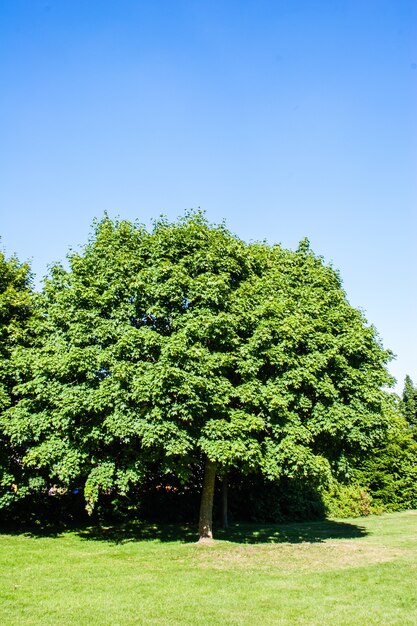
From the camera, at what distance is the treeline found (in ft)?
51.9

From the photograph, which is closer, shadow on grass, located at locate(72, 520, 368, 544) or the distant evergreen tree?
shadow on grass, located at locate(72, 520, 368, 544)

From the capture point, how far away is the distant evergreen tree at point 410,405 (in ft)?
233

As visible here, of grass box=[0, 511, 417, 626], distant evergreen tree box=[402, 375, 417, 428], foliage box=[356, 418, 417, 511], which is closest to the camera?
grass box=[0, 511, 417, 626]

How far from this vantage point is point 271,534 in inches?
814

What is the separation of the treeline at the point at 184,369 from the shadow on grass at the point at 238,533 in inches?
80.9

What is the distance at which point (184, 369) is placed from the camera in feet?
52.3

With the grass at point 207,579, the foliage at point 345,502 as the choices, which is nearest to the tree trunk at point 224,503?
the grass at point 207,579

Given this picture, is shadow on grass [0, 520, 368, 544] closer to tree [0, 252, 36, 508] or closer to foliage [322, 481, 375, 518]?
tree [0, 252, 36, 508]

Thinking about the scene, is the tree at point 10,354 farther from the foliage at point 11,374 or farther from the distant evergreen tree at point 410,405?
the distant evergreen tree at point 410,405

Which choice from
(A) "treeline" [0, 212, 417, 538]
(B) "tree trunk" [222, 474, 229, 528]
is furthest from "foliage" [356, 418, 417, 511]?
(A) "treeline" [0, 212, 417, 538]

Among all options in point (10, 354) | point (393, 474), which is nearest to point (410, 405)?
point (393, 474)

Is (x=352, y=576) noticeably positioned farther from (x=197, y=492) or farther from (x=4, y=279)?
(x=4, y=279)

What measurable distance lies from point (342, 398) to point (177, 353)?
7.25 meters

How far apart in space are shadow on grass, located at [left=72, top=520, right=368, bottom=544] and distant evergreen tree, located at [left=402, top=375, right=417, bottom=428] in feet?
169
